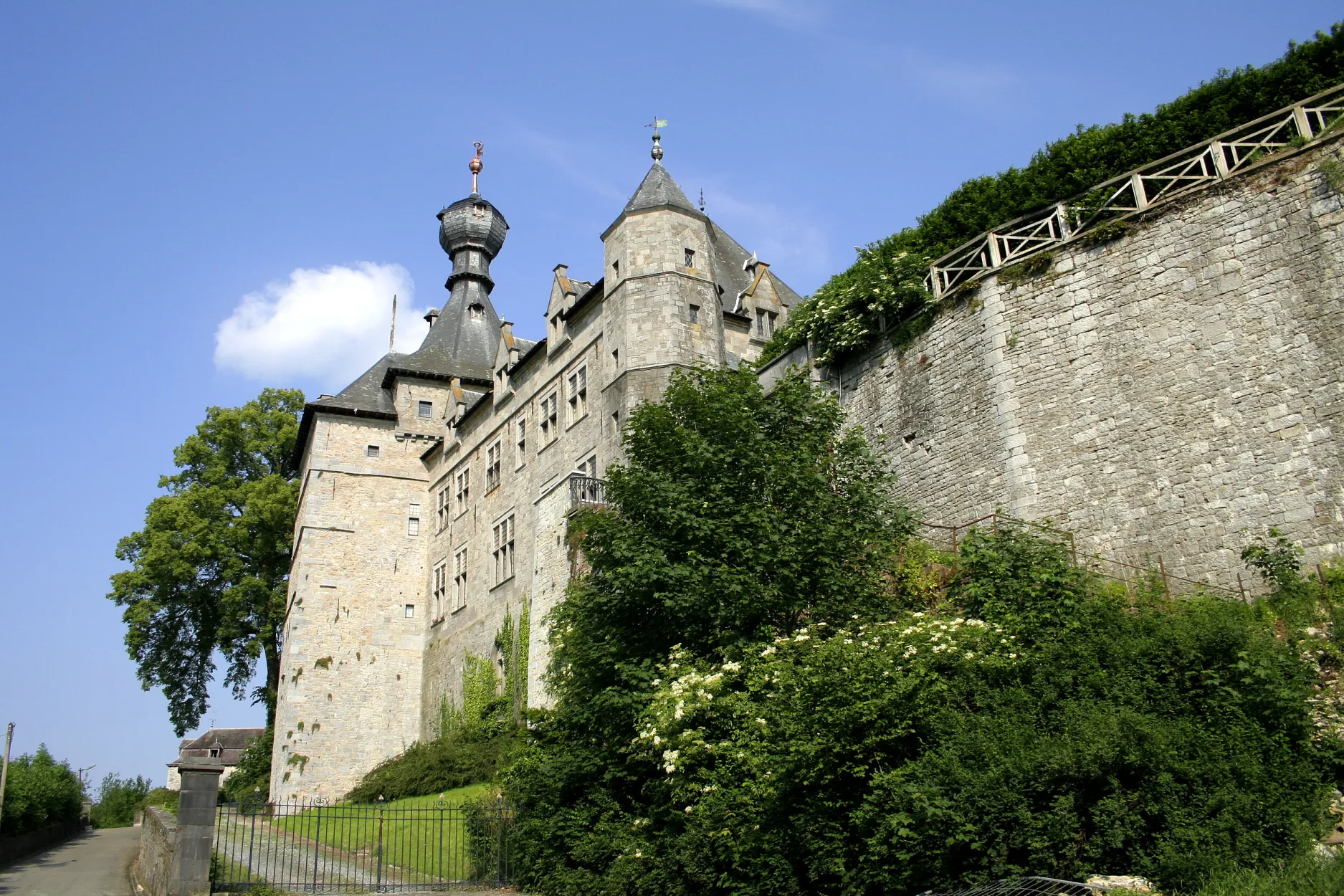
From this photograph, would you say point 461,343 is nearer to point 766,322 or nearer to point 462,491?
point 462,491

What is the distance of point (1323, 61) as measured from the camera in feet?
45.2

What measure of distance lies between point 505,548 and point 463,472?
5.02m

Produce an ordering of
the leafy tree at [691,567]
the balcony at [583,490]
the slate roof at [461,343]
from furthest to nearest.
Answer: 1. the slate roof at [461,343]
2. the balcony at [583,490]
3. the leafy tree at [691,567]

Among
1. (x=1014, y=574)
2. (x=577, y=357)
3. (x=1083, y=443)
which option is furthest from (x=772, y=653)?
(x=577, y=357)

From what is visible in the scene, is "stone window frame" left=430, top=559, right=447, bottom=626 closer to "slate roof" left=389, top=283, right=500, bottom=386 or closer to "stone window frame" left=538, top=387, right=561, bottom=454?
"slate roof" left=389, top=283, right=500, bottom=386

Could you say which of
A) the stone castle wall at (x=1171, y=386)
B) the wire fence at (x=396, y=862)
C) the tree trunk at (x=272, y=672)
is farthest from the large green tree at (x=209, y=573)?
the stone castle wall at (x=1171, y=386)

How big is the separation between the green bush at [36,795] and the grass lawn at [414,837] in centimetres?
1084

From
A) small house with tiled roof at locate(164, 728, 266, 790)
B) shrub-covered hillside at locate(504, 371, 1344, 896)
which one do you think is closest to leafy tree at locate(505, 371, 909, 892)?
shrub-covered hillside at locate(504, 371, 1344, 896)

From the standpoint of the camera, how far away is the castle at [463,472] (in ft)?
81.8

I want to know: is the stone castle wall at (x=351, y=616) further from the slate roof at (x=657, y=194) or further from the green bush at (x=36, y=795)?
the slate roof at (x=657, y=194)

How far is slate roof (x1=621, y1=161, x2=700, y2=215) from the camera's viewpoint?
25750 millimetres

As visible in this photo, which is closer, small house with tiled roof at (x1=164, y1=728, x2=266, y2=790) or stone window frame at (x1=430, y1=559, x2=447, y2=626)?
stone window frame at (x1=430, y1=559, x2=447, y2=626)

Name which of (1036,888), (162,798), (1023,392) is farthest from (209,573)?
(1036,888)

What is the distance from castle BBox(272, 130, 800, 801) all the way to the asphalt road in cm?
506
